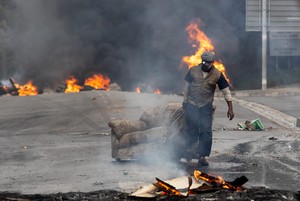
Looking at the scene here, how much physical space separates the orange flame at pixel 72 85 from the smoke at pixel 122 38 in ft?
0.97

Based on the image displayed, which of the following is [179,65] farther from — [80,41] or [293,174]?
[293,174]

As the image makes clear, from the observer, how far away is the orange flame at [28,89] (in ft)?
95.3

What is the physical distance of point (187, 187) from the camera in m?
6.62

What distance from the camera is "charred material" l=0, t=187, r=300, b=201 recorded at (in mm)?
6125

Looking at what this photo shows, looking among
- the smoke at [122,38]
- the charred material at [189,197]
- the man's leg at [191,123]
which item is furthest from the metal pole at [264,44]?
the charred material at [189,197]

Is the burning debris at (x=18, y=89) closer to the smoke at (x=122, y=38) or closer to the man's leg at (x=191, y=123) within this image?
the smoke at (x=122, y=38)

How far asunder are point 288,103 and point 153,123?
11811 millimetres

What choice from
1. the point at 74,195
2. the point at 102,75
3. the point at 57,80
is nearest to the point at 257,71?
the point at 102,75

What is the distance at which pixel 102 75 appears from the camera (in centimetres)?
2947

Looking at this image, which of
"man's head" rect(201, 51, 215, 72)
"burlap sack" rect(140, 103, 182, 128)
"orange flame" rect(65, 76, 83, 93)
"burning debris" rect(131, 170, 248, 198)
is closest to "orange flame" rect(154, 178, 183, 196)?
"burning debris" rect(131, 170, 248, 198)

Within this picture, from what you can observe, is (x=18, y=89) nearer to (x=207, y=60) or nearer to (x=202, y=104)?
(x=202, y=104)

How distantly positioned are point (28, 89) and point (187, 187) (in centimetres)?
2378

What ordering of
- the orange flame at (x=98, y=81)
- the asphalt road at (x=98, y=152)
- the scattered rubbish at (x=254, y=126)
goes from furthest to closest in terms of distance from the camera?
the orange flame at (x=98, y=81)
the scattered rubbish at (x=254, y=126)
the asphalt road at (x=98, y=152)

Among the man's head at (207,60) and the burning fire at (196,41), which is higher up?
the burning fire at (196,41)
